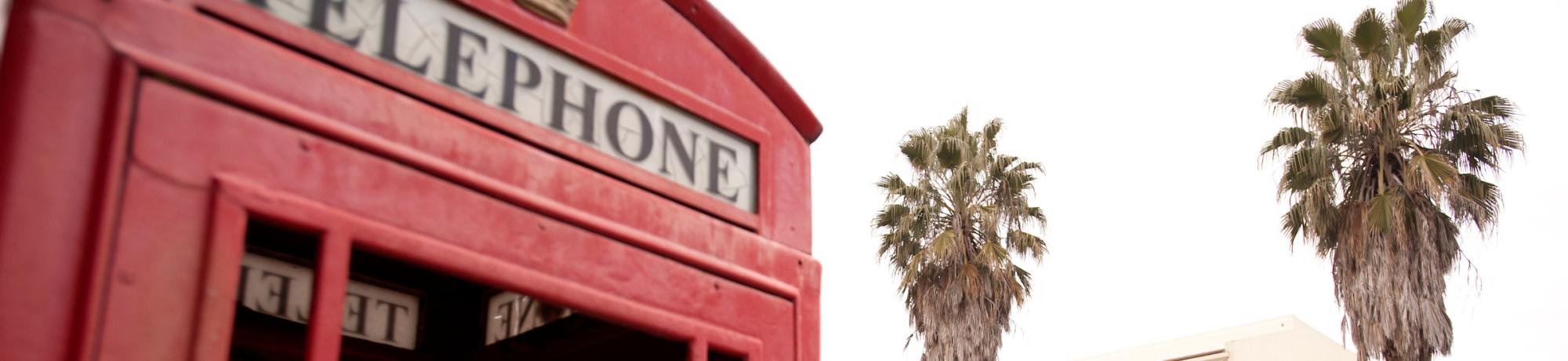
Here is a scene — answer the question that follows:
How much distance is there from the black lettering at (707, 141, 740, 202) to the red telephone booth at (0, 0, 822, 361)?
0.03 ft

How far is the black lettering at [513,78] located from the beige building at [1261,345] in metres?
20.3

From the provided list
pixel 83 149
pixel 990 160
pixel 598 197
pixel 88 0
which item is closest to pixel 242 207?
pixel 83 149

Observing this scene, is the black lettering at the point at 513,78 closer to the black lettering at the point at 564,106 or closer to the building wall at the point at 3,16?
the black lettering at the point at 564,106

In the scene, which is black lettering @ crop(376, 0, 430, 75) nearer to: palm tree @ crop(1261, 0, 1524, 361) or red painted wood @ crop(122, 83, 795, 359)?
red painted wood @ crop(122, 83, 795, 359)

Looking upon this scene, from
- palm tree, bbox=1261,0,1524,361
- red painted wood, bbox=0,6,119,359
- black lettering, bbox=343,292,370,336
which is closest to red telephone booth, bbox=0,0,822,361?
red painted wood, bbox=0,6,119,359

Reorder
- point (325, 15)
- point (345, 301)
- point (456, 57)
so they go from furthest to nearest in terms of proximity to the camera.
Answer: point (345, 301), point (456, 57), point (325, 15)

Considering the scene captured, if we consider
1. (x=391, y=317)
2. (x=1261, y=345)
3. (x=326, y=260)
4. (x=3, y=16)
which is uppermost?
(x=1261, y=345)

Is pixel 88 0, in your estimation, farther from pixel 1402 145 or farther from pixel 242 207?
pixel 1402 145

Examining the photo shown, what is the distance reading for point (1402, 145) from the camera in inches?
568

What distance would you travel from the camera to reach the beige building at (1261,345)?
21.1 meters

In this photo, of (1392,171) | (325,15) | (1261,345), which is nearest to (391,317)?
(325,15)

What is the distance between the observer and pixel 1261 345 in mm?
21078

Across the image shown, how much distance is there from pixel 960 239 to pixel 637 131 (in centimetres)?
1536

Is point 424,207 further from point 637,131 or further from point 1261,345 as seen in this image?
point 1261,345
